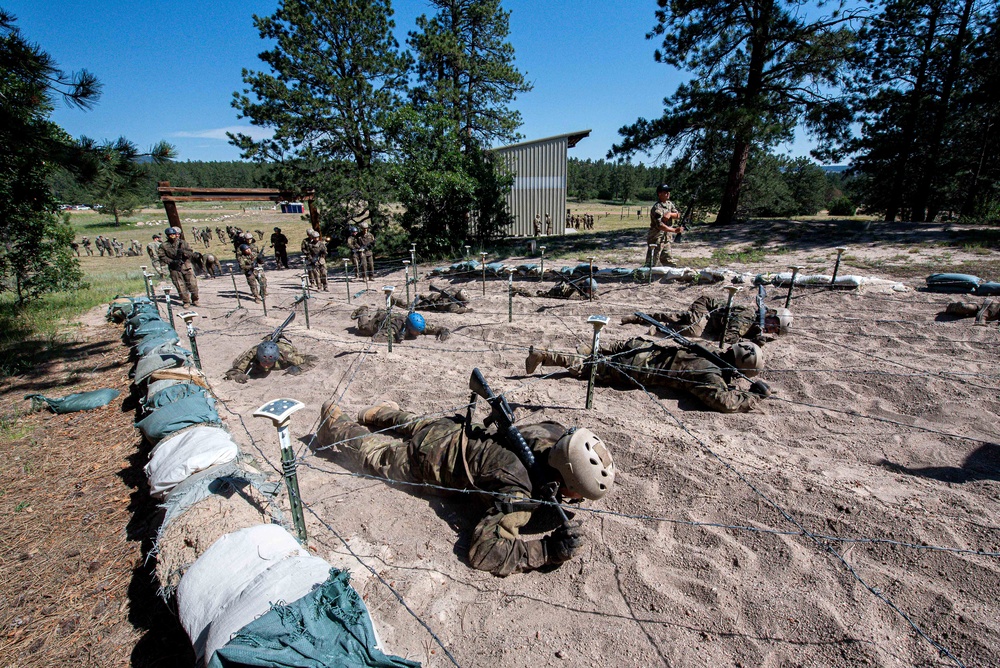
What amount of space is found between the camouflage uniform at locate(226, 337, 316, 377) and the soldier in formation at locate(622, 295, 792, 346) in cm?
529

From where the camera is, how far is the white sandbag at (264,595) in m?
2.16

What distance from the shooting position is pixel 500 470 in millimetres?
3582

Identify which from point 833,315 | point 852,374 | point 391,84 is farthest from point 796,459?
point 391,84

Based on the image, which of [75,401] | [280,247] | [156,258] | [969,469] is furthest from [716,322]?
[156,258]

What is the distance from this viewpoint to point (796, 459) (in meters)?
4.39

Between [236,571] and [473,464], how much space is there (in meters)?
1.76

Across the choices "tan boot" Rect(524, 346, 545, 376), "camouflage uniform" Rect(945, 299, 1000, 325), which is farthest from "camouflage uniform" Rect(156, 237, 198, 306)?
"camouflage uniform" Rect(945, 299, 1000, 325)

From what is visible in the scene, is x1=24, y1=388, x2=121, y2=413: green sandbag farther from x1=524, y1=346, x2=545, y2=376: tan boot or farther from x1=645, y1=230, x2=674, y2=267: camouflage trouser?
x1=645, y1=230, x2=674, y2=267: camouflage trouser

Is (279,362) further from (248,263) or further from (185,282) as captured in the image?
(185,282)

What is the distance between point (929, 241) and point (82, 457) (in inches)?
656

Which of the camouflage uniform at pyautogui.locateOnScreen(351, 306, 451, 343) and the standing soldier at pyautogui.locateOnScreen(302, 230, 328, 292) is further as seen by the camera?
the standing soldier at pyautogui.locateOnScreen(302, 230, 328, 292)

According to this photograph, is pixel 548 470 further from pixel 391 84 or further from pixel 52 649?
pixel 391 84

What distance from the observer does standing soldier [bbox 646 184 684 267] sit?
10766mm

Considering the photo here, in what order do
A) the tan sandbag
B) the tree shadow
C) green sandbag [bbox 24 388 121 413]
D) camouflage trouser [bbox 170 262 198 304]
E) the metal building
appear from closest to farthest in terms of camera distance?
the tree shadow < the tan sandbag < green sandbag [bbox 24 388 121 413] < camouflage trouser [bbox 170 262 198 304] < the metal building
